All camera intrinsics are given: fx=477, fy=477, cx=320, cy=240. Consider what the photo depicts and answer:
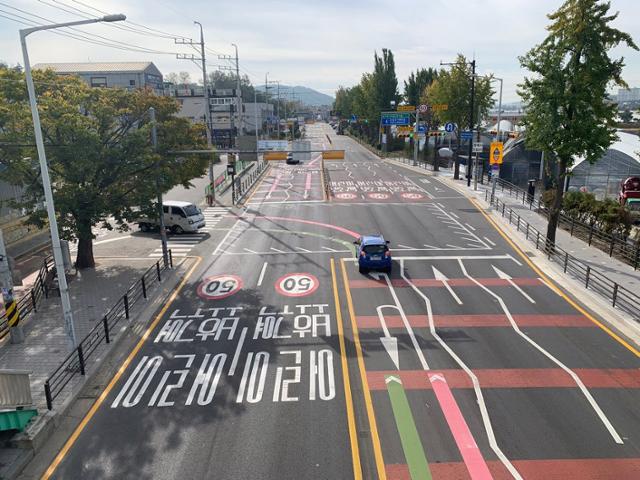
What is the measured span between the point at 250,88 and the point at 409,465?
184718 millimetres

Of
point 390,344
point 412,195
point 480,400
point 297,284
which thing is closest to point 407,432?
point 480,400

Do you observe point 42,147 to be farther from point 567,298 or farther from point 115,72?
point 115,72

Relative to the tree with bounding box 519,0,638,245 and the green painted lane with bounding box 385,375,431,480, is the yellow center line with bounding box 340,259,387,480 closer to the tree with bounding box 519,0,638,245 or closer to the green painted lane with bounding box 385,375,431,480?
the green painted lane with bounding box 385,375,431,480

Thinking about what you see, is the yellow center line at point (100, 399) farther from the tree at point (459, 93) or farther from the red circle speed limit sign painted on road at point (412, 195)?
the tree at point (459, 93)

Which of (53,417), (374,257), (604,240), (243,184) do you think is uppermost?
(243,184)

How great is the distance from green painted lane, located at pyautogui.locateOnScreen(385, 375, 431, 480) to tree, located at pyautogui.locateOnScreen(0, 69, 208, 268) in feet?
49.5

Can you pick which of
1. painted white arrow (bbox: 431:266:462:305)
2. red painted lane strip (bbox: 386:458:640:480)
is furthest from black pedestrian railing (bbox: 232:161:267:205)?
red painted lane strip (bbox: 386:458:640:480)

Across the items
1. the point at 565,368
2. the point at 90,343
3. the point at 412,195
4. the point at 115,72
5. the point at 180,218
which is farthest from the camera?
the point at 115,72

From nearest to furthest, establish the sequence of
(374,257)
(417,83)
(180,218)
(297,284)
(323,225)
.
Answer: (297,284), (374,257), (180,218), (323,225), (417,83)

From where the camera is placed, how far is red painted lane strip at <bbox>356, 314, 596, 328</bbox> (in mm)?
17406

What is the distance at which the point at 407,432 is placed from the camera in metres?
11.4

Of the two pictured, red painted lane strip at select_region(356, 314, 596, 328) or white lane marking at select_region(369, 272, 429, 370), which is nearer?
white lane marking at select_region(369, 272, 429, 370)

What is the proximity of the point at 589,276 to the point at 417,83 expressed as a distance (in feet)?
252

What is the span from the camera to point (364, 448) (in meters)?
10.9
